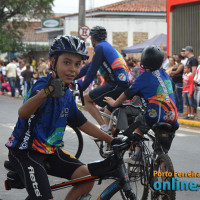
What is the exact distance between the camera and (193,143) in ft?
33.1

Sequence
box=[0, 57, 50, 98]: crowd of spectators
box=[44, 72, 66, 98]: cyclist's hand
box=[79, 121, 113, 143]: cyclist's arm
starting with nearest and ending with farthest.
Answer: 1. box=[44, 72, 66, 98]: cyclist's hand
2. box=[79, 121, 113, 143]: cyclist's arm
3. box=[0, 57, 50, 98]: crowd of spectators

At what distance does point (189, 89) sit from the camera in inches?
568

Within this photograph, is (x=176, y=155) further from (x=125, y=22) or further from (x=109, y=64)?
(x=125, y=22)

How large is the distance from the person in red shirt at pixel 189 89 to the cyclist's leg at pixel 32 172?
35.4 ft

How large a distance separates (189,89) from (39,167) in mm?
11041

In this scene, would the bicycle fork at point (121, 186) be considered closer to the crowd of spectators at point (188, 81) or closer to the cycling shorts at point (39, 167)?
the cycling shorts at point (39, 167)

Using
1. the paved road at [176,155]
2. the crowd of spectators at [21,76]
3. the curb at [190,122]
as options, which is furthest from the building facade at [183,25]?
the paved road at [176,155]

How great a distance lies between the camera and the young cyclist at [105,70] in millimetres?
7496

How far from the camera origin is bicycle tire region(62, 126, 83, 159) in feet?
25.5

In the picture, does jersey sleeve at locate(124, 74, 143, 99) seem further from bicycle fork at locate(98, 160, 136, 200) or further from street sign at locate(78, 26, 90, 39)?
street sign at locate(78, 26, 90, 39)

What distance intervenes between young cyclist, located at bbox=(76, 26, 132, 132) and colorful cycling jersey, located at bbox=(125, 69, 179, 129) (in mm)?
1855

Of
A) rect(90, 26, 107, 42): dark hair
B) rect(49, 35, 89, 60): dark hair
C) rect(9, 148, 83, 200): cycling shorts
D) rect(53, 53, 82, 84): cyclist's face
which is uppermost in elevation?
rect(90, 26, 107, 42): dark hair

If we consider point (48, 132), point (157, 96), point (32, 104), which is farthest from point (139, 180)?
point (32, 104)

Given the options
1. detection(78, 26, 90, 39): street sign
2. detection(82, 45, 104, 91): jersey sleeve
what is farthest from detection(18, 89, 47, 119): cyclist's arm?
detection(78, 26, 90, 39): street sign
